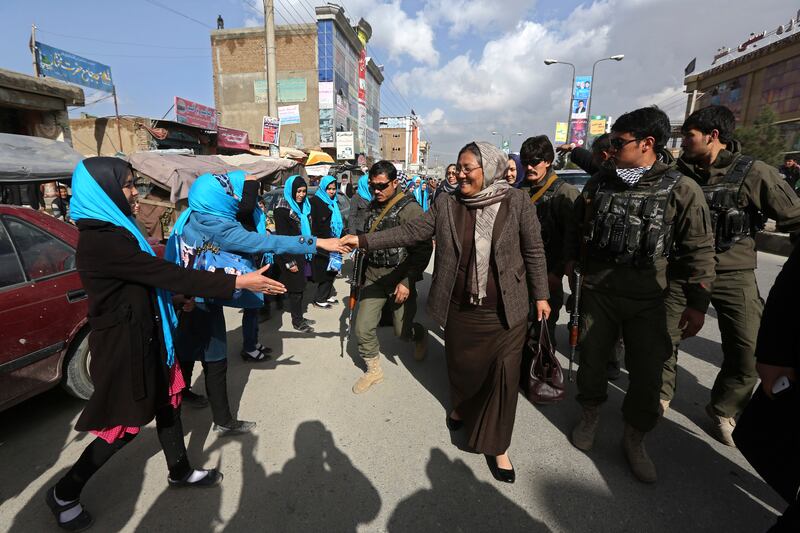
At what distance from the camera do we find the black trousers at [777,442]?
4.18 ft

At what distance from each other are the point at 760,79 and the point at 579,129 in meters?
19.6

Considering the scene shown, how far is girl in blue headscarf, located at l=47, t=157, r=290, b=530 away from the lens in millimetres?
1758

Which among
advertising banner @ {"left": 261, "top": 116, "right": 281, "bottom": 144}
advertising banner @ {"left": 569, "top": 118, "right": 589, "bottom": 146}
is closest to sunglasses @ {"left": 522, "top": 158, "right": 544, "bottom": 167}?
advertising banner @ {"left": 261, "top": 116, "right": 281, "bottom": 144}

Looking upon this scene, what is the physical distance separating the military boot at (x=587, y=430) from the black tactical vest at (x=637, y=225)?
1064 mm

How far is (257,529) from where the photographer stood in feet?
6.68

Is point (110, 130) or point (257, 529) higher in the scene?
point (110, 130)

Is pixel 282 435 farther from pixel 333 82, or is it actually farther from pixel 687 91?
pixel 687 91

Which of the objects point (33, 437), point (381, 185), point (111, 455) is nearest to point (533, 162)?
point (381, 185)

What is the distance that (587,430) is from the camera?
2658 mm

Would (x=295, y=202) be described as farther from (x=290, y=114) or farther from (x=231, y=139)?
(x=290, y=114)

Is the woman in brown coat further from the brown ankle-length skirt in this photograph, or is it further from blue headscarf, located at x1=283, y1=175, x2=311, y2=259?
blue headscarf, located at x1=283, y1=175, x2=311, y2=259

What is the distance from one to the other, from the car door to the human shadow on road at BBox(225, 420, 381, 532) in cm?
162

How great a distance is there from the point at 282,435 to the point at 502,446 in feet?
5.08

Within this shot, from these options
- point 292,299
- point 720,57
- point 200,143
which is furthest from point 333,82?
point 720,57
